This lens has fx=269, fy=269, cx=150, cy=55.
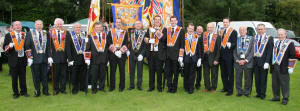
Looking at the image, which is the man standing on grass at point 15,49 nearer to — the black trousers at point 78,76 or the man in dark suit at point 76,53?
the man in dark suit at point 76,53

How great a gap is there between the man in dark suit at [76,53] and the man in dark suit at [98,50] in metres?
0.20

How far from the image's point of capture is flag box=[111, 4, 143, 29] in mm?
8477

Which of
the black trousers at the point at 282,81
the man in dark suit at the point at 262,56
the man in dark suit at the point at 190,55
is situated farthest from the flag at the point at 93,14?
the black trousers at the point at 282,81

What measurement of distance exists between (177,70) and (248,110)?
2050 millimetres

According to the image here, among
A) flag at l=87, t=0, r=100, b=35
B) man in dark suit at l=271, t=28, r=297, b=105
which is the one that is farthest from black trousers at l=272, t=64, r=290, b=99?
flag at l=87, t=0, r=100, b=35

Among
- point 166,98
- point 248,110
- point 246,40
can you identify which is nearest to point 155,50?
point 166,98

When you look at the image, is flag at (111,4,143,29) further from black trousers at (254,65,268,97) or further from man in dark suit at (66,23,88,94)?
black trousers at (254,65,268,97)

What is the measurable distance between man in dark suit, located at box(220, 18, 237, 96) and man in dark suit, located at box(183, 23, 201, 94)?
611 mm

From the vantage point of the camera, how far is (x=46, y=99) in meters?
6.21

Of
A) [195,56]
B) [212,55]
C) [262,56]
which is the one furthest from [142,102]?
[262,56]

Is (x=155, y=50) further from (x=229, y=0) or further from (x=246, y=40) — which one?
(x=229, y=0)

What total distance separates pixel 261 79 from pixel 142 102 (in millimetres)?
2839

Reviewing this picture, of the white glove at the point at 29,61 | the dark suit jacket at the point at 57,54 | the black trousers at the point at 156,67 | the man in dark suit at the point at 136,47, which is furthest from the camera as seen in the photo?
the man in dark suit at the point at 136,47

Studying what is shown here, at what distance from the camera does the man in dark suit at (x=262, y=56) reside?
243 inches
